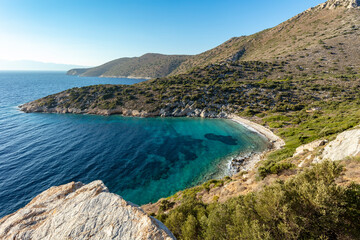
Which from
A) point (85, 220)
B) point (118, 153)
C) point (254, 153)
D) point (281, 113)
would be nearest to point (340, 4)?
point (281, 113)

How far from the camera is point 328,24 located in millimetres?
103438

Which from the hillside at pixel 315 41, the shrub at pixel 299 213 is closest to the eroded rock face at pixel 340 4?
the hillside at pixel 315 41

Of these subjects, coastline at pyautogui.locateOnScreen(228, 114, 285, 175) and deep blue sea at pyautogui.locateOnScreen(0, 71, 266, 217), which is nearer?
deep blue sea at pyautogui.locateOnScreen(0, 71, 266, 217)

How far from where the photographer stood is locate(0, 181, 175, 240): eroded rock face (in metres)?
7.02

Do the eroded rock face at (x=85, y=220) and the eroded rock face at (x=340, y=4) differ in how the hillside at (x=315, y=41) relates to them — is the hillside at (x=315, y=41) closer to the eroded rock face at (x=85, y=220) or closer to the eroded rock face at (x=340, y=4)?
the eroded rock face at (x=340, y=4)

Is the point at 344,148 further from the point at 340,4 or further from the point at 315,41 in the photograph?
the point at 340,4

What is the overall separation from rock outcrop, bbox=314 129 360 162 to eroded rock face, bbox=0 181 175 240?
1836 cm

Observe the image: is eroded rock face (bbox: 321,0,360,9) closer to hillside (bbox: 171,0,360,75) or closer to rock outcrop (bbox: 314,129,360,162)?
hillside (bbox: 171,0,360,75)

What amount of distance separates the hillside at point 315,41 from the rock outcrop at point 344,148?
279ft

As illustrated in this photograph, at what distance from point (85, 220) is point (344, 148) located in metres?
24.4

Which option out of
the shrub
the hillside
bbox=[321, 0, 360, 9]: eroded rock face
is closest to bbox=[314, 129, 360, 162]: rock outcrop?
the shrub

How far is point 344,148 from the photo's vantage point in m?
15.7

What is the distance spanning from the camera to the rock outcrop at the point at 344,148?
1469cm

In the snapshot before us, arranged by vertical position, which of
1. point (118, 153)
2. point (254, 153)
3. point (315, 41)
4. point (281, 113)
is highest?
point (315, 41)
